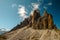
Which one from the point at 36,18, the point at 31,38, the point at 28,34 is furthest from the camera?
the point at 36,18

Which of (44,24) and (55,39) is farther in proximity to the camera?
(44,24)

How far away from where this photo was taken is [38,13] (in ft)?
593

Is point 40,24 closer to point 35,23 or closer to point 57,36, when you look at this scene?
point 35,23

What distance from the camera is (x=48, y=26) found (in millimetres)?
158750

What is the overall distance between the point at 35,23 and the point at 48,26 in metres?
15.9

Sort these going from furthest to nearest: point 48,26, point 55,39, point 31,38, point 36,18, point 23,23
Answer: point 23,23 < point 36,18 < point 48,26 < point 31,38 < point 55,39

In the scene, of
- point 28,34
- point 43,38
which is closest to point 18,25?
point 28,34

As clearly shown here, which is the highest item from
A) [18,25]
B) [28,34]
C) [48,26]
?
[18,25]

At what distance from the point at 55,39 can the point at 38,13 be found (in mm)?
71695

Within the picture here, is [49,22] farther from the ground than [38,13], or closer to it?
closer to it

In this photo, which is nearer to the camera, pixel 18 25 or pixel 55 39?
pixel 55 39

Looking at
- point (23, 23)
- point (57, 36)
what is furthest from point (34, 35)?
point (23, 23)

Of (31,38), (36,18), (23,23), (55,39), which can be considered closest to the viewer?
(55,39)

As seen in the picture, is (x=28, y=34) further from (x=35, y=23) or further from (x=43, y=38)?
(x=35, y=23)
